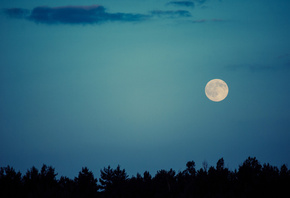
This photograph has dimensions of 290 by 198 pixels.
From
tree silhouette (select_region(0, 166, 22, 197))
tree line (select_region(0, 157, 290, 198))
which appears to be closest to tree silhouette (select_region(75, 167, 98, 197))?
tree line (select_region(0, 157, 290, 198))

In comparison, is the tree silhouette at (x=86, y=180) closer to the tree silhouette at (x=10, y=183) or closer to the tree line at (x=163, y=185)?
the tree line at (x=163, y=185)

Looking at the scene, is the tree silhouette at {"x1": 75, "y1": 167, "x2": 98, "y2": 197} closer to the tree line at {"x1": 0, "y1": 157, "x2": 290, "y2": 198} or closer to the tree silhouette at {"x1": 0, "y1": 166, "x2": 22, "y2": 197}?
the tree line at {"x1": 0, "y1": 157, "x2": 290, "y2": 198}

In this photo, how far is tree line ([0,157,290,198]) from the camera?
1630 inches

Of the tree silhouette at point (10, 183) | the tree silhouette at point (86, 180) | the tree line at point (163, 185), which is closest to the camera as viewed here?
the tree line at point (163, 185)

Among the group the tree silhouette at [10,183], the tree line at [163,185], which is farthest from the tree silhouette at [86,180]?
the tree silhouette at [10,183]

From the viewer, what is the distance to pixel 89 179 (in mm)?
86438

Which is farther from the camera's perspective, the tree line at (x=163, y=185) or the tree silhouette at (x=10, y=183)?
the tree silhouette at (x=10, y=183)

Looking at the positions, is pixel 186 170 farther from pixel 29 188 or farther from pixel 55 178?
pixel 29 188

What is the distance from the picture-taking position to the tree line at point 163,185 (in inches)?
1630

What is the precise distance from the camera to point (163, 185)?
7138 cm

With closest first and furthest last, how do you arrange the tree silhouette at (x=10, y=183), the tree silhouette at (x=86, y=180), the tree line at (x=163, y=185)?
the tree line at (x=163, y=185) → the tree silhouette at (x=10, y=183) → the tree silhouette at (x=86, y=180)

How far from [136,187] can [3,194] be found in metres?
24.0

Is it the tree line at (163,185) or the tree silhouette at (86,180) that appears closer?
the tree line at (163,185)

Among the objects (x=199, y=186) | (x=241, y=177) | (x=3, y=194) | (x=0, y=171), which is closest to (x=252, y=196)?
(x=199, y=186)
